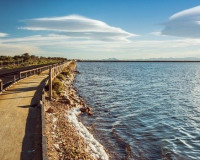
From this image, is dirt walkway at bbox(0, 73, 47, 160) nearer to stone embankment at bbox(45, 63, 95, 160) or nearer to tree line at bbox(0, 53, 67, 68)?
stone embankment at bbox(45, 63, 95, 160)

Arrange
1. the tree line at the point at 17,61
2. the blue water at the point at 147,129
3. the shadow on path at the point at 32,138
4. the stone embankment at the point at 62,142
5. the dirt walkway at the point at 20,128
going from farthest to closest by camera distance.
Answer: the tree line at the point at 17,61 → the blue water at the point at 147,129 → the stone embankment at the point at 62,142 → the dirt walkway at the point at 20,128 → the shadow on path at the point at 32,138

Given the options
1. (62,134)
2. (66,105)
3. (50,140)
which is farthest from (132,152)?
(66,105)

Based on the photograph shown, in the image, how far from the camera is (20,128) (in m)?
9.02

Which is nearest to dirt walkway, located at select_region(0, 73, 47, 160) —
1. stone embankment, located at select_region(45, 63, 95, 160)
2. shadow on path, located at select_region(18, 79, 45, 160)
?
shadow on path, located at select_region(18, 79, 45, 160)

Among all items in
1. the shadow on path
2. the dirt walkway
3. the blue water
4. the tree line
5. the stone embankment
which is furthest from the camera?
the tree line

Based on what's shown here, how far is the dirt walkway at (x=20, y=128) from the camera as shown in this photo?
7023mm

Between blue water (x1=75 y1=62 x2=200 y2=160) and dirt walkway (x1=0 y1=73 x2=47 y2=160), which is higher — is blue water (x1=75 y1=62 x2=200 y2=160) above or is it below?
below

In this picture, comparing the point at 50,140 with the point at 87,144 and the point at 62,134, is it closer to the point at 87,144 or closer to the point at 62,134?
the point at 62,134

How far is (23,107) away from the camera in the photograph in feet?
40.0

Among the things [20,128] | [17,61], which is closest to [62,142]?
[20,128]

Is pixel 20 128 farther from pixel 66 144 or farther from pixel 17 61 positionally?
pixel 17 61

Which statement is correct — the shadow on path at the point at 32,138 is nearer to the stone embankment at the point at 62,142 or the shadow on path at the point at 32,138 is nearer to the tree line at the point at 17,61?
the stone embankment at the point at 62,142

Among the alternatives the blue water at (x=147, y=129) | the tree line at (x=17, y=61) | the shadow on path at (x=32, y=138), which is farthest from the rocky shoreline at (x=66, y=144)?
the tree line at (x=17, y=61)

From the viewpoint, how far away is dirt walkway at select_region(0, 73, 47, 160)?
7023 mm
